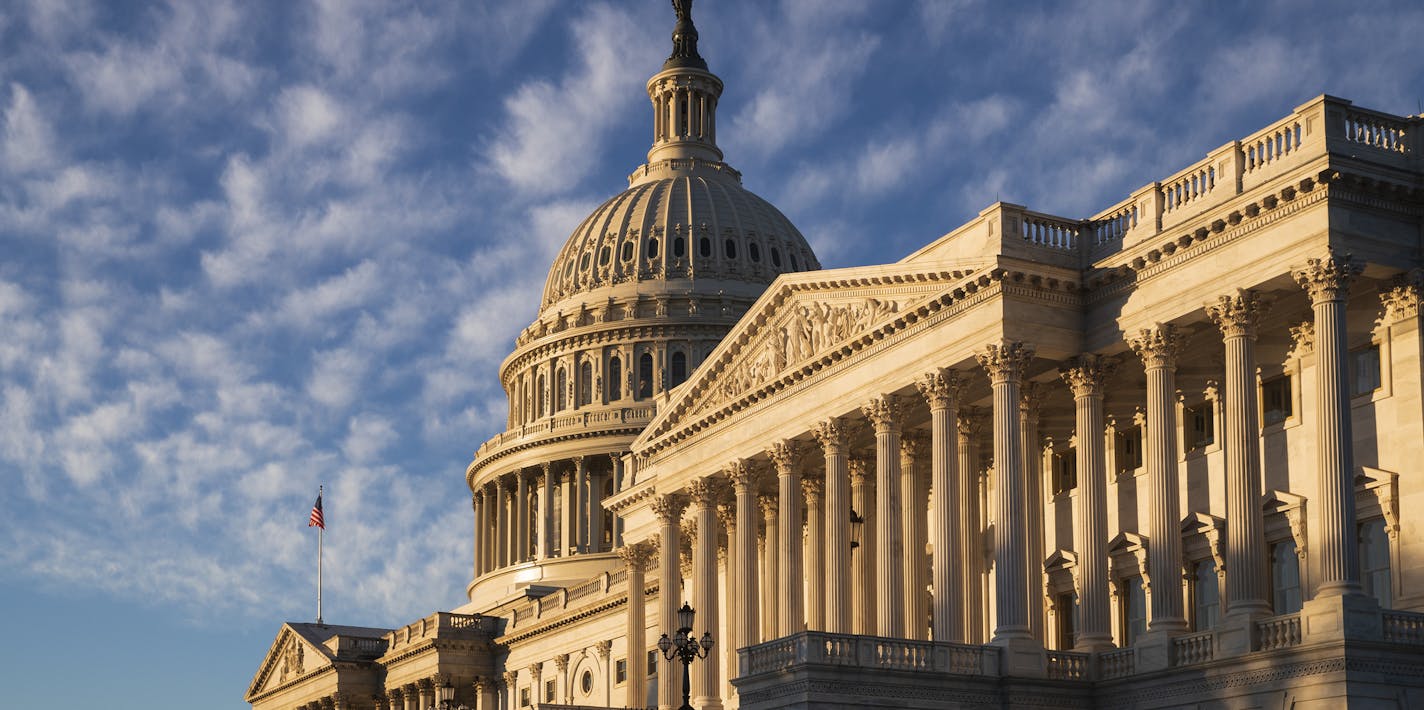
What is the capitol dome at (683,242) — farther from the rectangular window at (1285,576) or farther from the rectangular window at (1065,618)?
the rectangular window at (1285,576)

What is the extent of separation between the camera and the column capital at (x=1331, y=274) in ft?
142

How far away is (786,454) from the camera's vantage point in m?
61.9

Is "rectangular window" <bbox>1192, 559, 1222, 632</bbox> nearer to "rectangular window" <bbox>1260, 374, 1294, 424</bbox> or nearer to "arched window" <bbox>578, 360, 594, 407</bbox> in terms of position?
"rectangular window" <bbox>1260, 374, 1294, 424</bbox>

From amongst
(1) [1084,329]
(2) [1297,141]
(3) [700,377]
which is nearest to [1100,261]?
(1) [1084,329]

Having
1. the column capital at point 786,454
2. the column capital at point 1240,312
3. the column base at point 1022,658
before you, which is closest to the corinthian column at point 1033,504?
the column base at point 1022,658

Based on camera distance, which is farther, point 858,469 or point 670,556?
point 670,556

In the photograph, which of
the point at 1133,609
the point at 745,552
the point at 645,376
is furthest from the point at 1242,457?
the point at 645,376

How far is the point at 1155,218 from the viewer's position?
4953 cm

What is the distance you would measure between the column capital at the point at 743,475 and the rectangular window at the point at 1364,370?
22224 mm

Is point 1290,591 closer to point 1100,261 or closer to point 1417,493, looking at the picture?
point 1417,493

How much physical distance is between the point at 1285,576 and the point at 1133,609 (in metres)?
6.07

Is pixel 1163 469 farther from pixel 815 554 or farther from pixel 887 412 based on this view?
pixel 815 554

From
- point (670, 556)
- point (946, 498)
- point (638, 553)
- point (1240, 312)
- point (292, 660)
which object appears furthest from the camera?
point (292, 660)

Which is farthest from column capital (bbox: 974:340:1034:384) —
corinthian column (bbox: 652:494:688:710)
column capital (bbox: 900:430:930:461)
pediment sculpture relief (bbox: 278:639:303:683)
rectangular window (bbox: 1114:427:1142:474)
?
pediment sculpture relief (bbox: 278:639:303:683)
